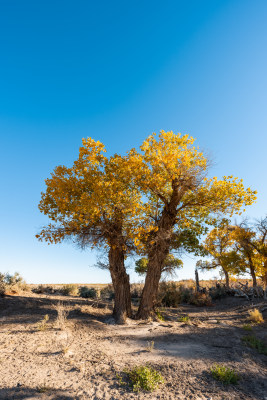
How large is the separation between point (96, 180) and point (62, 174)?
6.09ft

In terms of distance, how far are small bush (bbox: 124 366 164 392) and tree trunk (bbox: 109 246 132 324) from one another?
5.79 metres

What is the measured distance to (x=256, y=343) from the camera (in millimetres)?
6914

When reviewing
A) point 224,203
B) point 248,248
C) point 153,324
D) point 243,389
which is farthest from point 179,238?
point 248,248

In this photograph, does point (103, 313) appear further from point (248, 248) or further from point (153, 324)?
point (248, 248)

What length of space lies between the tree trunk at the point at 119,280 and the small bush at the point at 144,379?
5793 mm

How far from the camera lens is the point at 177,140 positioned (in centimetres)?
1070

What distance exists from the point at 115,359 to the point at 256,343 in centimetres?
425

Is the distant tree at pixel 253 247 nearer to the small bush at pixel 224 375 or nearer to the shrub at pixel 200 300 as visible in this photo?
the shrub at pixel 200 300

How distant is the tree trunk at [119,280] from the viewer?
34.2 ft

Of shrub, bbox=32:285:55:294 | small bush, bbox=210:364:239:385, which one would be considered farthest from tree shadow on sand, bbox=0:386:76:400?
shrub, bbox=32:285:55:294

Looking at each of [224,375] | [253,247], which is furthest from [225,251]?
[224,375]

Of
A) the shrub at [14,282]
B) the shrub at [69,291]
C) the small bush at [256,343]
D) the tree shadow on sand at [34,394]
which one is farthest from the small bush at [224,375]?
the shrub at [69,291]

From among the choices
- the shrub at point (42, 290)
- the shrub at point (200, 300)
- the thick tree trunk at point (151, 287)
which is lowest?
the shrub at point (200, 300)

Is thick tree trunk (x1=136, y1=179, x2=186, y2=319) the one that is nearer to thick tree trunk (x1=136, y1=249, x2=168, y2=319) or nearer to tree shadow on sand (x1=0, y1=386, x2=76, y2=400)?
thick tree trunk (x1=136, y1=249, x2=168, y2=319)
